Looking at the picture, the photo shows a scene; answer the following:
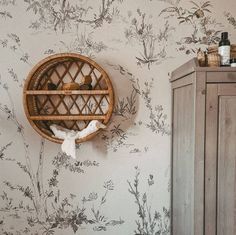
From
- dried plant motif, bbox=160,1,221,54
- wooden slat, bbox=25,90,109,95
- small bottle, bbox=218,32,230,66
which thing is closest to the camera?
small bottle, bbox=218,32,230,66

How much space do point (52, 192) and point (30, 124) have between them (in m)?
0.44

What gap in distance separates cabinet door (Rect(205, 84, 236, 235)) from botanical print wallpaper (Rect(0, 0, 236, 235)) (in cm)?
59

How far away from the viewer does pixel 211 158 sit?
108 cm

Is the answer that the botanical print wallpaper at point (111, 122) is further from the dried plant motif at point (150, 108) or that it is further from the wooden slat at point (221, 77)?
the wooden slat at point (221, 77)

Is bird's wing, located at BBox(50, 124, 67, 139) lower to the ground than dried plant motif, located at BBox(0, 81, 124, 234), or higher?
higher

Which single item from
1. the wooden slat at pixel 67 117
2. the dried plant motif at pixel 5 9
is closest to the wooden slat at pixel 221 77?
the wooden slat at pixel 67 117

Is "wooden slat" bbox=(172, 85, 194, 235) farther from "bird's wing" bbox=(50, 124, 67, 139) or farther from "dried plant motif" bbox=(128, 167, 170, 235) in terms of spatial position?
"bird's wing" bbox=(50, 124, 67, 139)

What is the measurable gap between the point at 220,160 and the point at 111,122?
75cm

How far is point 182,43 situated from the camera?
64.6 inches

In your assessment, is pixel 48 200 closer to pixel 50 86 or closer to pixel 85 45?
pixel 50 86

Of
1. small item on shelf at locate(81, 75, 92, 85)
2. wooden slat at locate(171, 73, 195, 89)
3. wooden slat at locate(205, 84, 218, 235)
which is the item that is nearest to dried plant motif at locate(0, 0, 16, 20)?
small item on shelf at locate(81, 75, 92, 85)

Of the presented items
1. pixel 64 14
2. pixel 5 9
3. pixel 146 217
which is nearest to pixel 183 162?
pixel 146 217

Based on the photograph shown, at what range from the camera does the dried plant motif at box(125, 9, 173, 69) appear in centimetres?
164

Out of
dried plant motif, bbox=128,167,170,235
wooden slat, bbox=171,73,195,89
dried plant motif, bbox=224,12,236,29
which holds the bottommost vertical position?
dried plant motif, bbox=128,167,170,235
